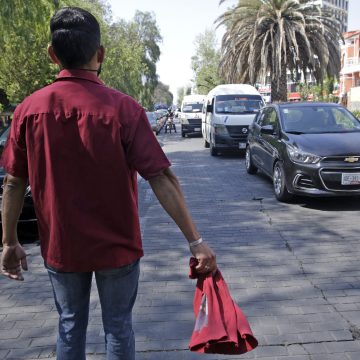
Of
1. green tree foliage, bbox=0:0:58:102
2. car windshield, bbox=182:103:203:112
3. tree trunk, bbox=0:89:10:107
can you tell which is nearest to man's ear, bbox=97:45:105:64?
green tree foliage, bbox=0:0:58:102

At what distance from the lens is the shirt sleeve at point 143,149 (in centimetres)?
189

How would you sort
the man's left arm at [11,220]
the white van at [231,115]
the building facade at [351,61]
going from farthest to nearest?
the building facade at [351,61], the white van at [231,115], the man's left arm at [11,220]

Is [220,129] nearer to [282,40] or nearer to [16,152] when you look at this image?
[282,40]

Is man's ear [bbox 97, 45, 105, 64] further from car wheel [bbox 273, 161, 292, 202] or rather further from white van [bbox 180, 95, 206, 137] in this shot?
white van [bbox 180, 95, 206, 137]

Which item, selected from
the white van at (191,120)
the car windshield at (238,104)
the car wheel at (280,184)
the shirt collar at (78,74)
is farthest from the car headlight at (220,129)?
the shirt collar at (78,74)

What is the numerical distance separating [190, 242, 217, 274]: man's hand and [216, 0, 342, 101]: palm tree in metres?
18.0

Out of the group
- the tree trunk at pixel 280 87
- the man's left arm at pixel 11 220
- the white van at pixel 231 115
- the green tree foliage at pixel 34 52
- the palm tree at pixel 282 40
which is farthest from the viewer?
the tree trunk at pixel 280 87

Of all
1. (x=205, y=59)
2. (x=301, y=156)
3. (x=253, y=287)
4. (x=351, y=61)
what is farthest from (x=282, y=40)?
(x=351, y=61)

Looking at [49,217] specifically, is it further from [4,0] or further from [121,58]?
[121,58]

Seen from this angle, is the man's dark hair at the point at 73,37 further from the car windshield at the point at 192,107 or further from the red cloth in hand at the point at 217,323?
the car windshield at the point at 192,107

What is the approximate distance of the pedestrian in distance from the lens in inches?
73.7

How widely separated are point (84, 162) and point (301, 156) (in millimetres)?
5621

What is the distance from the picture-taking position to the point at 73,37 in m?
1.92

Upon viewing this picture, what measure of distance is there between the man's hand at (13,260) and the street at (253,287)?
3.47 feet
